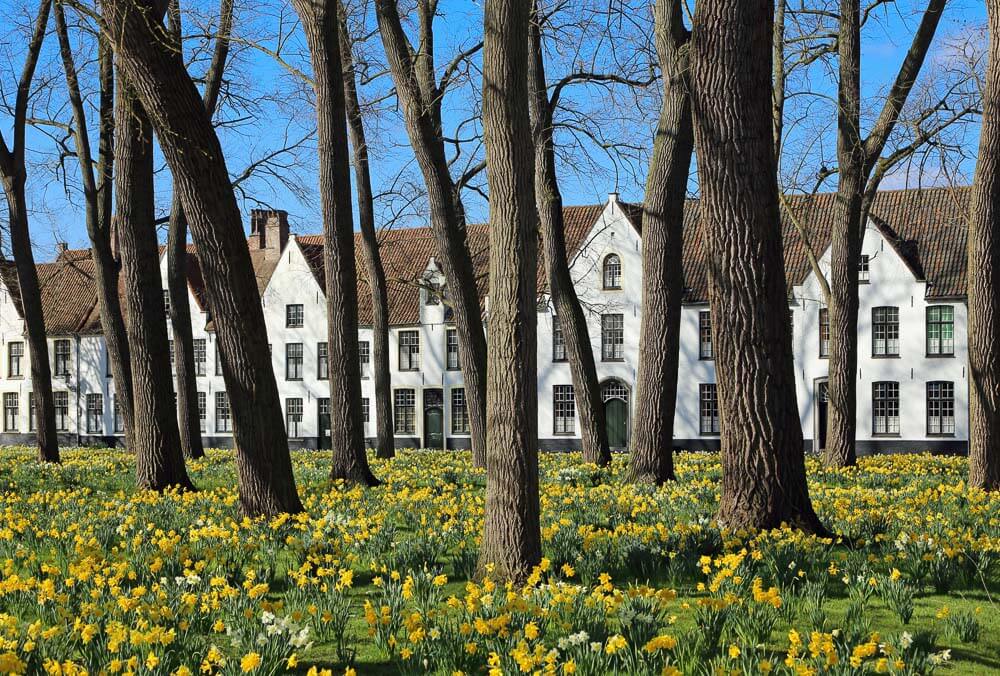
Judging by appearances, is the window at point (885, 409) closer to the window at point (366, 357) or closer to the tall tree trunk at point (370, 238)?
the window at point (366, 357)

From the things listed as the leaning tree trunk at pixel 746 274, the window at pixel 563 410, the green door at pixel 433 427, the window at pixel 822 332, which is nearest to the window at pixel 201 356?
the green door at pixel 433 427

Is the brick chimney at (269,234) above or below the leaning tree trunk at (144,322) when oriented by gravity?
above

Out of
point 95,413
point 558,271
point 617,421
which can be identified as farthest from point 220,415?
point 558,271

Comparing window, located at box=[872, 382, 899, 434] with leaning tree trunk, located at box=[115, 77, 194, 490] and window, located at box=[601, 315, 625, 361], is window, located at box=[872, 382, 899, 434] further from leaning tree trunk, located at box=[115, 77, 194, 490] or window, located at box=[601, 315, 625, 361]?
leaning tree trunk, located at box=[115, 77, 194, 490]

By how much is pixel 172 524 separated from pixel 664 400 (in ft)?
22.4

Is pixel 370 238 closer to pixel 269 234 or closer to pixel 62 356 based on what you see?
pixel 269 234

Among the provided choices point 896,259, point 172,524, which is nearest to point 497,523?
point 172,524

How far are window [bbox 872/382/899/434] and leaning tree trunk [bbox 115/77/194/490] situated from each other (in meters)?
32.8

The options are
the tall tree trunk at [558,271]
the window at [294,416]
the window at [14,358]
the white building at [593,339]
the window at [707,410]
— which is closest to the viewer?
the tall tree trunk at [558,271]

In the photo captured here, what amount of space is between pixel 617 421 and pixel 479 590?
39189 millimetres

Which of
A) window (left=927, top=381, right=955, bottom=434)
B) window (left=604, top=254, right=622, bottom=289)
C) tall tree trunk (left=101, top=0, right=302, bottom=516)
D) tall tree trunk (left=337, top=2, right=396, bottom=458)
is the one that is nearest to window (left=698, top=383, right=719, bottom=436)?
window (left=604, top=254, right=622, bottom=289)

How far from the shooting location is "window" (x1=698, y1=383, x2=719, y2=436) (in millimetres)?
42625

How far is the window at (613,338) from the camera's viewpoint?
44656 millimetres

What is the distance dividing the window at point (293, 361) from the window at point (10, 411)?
1635cm
